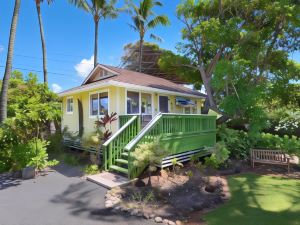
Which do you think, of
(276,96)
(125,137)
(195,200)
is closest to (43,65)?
(125,137)

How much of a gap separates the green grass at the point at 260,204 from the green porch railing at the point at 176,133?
2.27m

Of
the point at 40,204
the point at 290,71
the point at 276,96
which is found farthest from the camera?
the point at 276,96

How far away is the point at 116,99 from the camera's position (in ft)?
32.1

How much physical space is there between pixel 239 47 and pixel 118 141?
8528 millimetres

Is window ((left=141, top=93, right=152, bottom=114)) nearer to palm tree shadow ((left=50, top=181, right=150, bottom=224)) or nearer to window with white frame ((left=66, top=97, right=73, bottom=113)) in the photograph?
window with white frame ((left=66, top=97, right=73, bottom=113))

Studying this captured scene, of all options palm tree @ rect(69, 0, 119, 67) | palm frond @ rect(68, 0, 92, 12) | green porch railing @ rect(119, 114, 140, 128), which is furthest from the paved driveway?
palm frond @ rect(68, 0, 92, 12)

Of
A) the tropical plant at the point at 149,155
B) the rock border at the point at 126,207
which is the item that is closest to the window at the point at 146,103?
the tropical plant at the point at 149,155

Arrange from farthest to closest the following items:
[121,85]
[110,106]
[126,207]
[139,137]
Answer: [110,106], [121,85], [139,137], [126,207]

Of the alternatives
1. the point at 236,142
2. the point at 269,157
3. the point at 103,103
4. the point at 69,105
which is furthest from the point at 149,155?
the point at 69,105

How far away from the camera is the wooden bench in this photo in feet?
29.5

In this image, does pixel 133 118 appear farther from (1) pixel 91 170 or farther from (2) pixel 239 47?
(2) pixel 239 47

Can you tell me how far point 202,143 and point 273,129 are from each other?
7887 mm

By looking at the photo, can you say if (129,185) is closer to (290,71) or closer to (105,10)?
(290,71)

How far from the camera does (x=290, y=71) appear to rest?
11766mm
